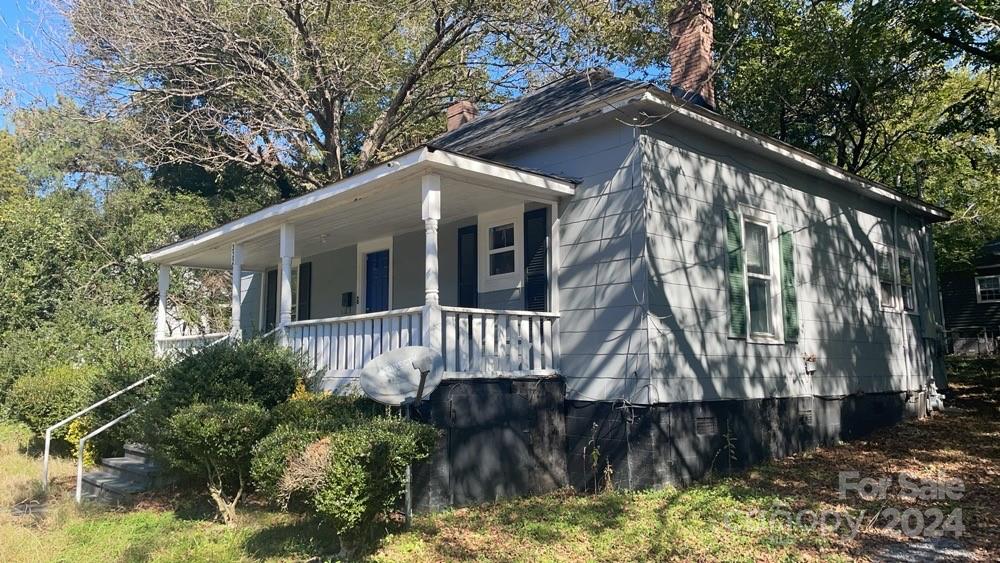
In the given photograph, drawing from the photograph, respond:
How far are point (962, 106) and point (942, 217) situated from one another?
2.39 m

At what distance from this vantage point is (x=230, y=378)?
24.9 feet

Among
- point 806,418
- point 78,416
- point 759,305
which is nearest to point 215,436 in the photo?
point 78,416

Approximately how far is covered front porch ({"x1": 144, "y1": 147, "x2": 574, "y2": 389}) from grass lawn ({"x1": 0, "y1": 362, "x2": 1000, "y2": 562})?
67.2 inches

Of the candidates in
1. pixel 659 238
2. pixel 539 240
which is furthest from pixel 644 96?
pixel 539 240

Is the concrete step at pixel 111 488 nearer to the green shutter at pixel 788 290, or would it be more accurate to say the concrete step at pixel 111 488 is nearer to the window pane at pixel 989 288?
the green shutter at pixel 788 290

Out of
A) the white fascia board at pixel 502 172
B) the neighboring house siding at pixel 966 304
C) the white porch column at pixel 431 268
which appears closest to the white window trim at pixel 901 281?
the white fascia board at pixel 502 172

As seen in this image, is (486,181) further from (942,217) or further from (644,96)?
(942,217)

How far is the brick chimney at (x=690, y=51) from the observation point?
33.6 feet

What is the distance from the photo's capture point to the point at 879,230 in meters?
11.9

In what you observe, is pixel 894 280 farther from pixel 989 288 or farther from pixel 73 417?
pixel 989 288

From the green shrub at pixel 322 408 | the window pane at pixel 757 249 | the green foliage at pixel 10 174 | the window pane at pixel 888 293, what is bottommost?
the green shrub at pixel 322 408

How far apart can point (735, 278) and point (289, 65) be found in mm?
14314

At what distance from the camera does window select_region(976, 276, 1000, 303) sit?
26.2m

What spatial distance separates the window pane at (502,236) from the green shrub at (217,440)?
3.81 m
